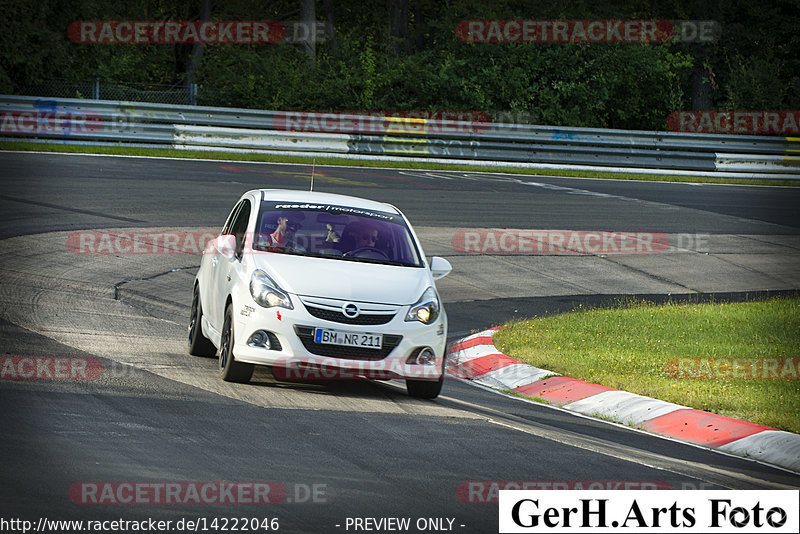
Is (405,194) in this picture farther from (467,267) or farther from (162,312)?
(162,312)

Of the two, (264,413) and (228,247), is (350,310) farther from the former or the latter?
(228,247)

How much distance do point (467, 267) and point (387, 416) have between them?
8916mm

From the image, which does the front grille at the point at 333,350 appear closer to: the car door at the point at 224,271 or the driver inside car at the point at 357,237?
the car door at the point at 224,271

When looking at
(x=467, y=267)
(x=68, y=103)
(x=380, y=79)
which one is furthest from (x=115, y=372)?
(x=380, y=79)

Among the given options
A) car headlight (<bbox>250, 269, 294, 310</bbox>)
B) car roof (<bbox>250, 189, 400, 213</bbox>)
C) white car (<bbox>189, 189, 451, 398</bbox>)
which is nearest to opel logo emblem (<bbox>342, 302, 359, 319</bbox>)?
white car (<bbox>189, 189, 451, 398</bbox>)

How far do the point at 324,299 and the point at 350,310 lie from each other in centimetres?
22

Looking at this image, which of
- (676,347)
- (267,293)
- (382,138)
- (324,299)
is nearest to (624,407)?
(324,299)

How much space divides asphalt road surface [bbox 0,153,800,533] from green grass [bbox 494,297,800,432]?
1.01 meters

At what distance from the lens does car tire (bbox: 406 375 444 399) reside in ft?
30.9

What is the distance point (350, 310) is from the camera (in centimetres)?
895

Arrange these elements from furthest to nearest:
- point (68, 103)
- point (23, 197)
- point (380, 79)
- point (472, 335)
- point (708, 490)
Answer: point (380, 79) → point (68, 103) → point (23, 197) → point (472, 335) → point (708, 490)

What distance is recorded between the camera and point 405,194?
2312cm

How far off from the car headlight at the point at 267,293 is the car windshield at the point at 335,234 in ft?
2.10

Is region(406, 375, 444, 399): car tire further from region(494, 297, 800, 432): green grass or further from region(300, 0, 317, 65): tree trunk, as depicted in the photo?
region(300, 0, 317, 65): tree trunk
